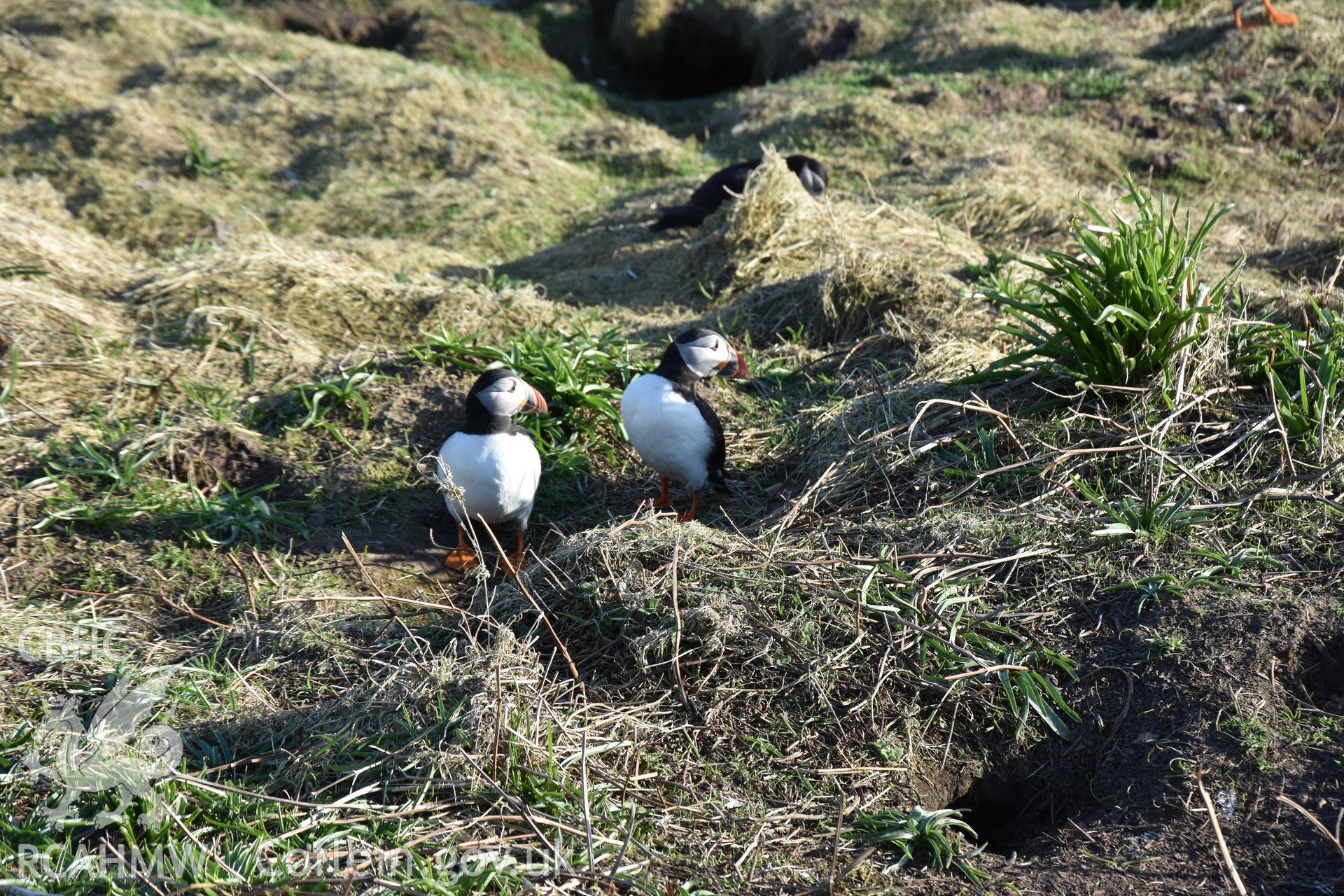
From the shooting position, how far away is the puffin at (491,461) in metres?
3.63

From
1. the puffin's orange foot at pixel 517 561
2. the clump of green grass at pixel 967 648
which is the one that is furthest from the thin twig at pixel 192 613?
the clump of green grass at pixel 967 648

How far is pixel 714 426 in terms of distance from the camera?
3.94 metres

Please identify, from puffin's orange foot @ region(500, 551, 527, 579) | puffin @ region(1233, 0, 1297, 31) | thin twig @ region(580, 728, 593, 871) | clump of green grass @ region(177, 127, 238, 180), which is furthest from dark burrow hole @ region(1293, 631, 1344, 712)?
puffin @ region(1233, 0, 1297, 31)

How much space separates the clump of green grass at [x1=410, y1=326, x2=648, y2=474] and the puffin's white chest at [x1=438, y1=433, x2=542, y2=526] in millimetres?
496

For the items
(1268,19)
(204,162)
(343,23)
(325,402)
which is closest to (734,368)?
(325,402)

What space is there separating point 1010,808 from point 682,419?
183cm

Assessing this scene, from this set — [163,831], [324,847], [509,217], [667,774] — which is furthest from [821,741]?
[509,217]

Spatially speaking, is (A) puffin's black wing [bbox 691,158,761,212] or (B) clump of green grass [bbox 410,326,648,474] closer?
(B) clump of green grass [bbox 410,326,648,474]

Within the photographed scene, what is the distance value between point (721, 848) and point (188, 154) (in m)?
6.92

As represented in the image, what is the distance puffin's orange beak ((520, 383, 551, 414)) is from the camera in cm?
386

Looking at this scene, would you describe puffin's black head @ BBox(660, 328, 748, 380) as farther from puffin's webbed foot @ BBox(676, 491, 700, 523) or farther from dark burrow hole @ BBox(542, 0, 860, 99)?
dark burrow hole @ BBox(542, 0, 860, 99)

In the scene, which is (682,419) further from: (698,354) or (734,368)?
(734,368)

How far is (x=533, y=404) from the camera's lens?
390 centimetres

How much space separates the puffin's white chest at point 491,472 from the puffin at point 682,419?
1.58ft
